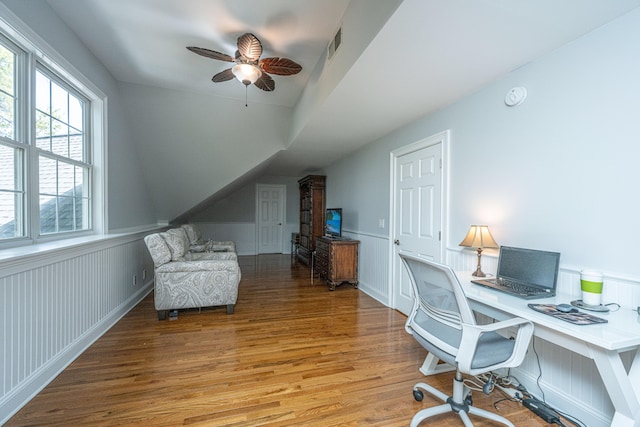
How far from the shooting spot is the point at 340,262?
4.13 metres

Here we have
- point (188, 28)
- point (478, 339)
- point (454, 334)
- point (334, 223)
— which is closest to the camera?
point (478, 339)

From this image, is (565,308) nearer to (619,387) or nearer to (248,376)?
(619,387)

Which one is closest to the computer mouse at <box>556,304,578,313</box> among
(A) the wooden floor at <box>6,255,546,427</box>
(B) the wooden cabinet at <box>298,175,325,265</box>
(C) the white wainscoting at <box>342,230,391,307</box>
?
(A) the wooden floor at <box>6,255,546,427</box>

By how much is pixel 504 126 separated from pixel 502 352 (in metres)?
1.60

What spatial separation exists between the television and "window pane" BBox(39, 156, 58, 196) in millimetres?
3517

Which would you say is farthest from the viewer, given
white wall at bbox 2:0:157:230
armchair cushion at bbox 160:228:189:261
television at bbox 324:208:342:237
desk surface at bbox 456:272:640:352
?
television at bbox 324:208:342:237

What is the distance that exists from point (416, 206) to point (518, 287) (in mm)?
1433

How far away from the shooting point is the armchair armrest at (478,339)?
4.12ft

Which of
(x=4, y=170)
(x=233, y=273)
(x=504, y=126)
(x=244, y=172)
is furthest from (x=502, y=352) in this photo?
(x=244, y=172)

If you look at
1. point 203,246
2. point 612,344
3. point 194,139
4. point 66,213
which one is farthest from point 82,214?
point 612,344

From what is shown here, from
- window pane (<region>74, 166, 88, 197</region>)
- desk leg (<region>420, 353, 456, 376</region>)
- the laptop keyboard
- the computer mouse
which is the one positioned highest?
window pane (<region>74, 166, 88, 197</region>)

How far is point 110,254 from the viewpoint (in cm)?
269

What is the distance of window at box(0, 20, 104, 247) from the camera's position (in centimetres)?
176

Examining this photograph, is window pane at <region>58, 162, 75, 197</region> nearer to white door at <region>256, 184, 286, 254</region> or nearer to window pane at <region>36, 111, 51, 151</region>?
window pane at <region>36, 111, 51, 151</region>
